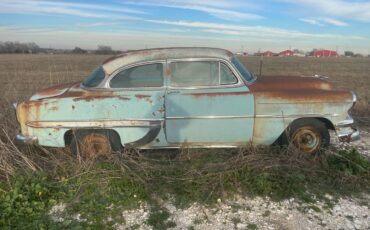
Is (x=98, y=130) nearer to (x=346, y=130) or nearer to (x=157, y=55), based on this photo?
(x=157, y=55)

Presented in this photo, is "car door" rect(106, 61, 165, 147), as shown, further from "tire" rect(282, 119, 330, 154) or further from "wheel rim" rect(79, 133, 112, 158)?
"tire" rect(282, 119, 330, 154)

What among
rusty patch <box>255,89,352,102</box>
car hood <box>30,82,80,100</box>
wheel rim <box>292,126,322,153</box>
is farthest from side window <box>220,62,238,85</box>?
car hood <box>30,82,80,100</box>

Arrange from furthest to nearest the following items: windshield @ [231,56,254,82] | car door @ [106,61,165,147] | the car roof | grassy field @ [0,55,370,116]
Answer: grassy field @ [0,55,370,116] → windshield @ [231,56,254,82] → the car roof → car door @ [106,61,165,147]

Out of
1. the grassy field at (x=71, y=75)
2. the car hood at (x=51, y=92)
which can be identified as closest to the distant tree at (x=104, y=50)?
the grassy field at (x=71, y=75)

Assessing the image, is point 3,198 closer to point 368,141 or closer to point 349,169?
point 349,169

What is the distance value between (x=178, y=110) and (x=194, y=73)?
2.03 feet

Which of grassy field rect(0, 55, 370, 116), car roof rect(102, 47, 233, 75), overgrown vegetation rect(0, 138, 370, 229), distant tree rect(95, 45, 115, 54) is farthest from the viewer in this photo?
distant tree rect(95, 45, 115, 54)

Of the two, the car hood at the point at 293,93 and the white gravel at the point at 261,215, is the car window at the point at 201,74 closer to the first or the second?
the car hood at the point at 293,93

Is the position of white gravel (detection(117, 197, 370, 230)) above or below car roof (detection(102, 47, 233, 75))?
below

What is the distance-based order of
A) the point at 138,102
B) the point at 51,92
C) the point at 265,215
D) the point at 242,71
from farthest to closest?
the point at 242,71
the point at 51,92
the point at 138,102
the point at 265,215

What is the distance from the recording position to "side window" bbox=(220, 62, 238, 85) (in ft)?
16.4

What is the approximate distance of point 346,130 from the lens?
5.12 metres

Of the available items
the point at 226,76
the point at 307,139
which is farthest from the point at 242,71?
the point at 307,139

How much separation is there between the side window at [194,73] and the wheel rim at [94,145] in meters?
1.30
